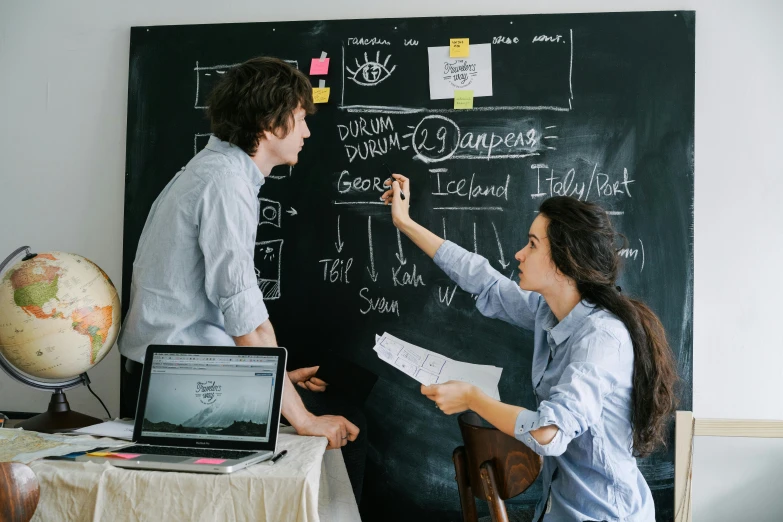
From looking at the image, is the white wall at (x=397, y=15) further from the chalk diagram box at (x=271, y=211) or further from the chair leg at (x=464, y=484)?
the chair leg at (x=464, y=484)

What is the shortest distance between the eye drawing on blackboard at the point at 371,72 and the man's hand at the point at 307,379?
3.53 feet

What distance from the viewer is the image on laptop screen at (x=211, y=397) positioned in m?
1.59

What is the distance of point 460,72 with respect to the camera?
244 cm

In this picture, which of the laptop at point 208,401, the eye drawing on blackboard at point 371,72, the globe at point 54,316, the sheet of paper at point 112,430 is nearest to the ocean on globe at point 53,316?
the globe at point 54,316

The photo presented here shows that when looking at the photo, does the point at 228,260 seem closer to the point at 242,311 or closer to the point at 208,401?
the point at 242,311

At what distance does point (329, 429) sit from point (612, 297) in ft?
2.70

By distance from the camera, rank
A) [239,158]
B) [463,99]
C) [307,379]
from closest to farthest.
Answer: [239,158]
[307,379]
[463,99]

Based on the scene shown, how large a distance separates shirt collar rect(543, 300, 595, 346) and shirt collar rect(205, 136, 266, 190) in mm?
940

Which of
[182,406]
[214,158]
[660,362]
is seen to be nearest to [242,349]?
[182,406]

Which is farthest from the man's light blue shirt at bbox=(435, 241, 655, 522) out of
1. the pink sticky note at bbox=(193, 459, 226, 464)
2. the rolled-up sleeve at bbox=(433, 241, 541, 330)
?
the pink sticky note at bbox=(193, 459, 226, 464)

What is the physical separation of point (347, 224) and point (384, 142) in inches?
13.2

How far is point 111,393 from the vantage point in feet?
8.46

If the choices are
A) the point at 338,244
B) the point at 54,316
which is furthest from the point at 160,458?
the point at 338,244

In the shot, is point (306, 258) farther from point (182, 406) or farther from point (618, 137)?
point (618, 137)
